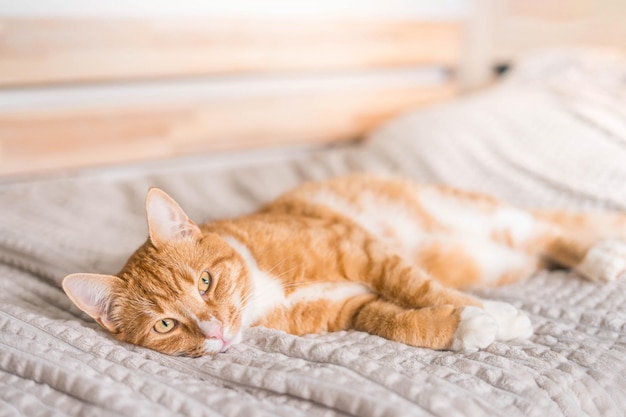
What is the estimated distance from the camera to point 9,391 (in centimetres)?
114

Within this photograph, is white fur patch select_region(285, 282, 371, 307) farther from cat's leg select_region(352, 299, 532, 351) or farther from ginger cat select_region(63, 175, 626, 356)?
cat's leg select_region(352, 299, 532, 351)

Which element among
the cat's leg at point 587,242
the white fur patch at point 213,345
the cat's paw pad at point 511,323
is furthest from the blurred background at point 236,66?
the cat's paw pad at point 511,323

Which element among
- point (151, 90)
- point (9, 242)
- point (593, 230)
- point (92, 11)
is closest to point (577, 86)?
point (593, 230)

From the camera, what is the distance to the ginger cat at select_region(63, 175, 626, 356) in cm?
134

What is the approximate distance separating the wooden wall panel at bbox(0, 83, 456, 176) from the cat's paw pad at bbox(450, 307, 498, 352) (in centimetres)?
181

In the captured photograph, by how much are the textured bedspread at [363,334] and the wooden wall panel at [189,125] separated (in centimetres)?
13

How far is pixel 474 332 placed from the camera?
1285mm

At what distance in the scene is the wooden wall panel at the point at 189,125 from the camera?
7.94 feet

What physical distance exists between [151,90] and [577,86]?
1.82 meters

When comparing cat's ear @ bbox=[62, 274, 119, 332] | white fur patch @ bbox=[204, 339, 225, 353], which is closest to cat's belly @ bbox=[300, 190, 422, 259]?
white fur patch @ bbox=[204, 339, 225, 353]

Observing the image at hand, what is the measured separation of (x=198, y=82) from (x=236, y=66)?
0.64ft

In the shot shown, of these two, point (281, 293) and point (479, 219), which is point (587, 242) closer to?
point (479, 219)

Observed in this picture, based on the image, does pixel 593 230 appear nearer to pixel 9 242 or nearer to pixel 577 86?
pixel 577 86

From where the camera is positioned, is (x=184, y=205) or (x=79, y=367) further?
(x=184, y=205)
